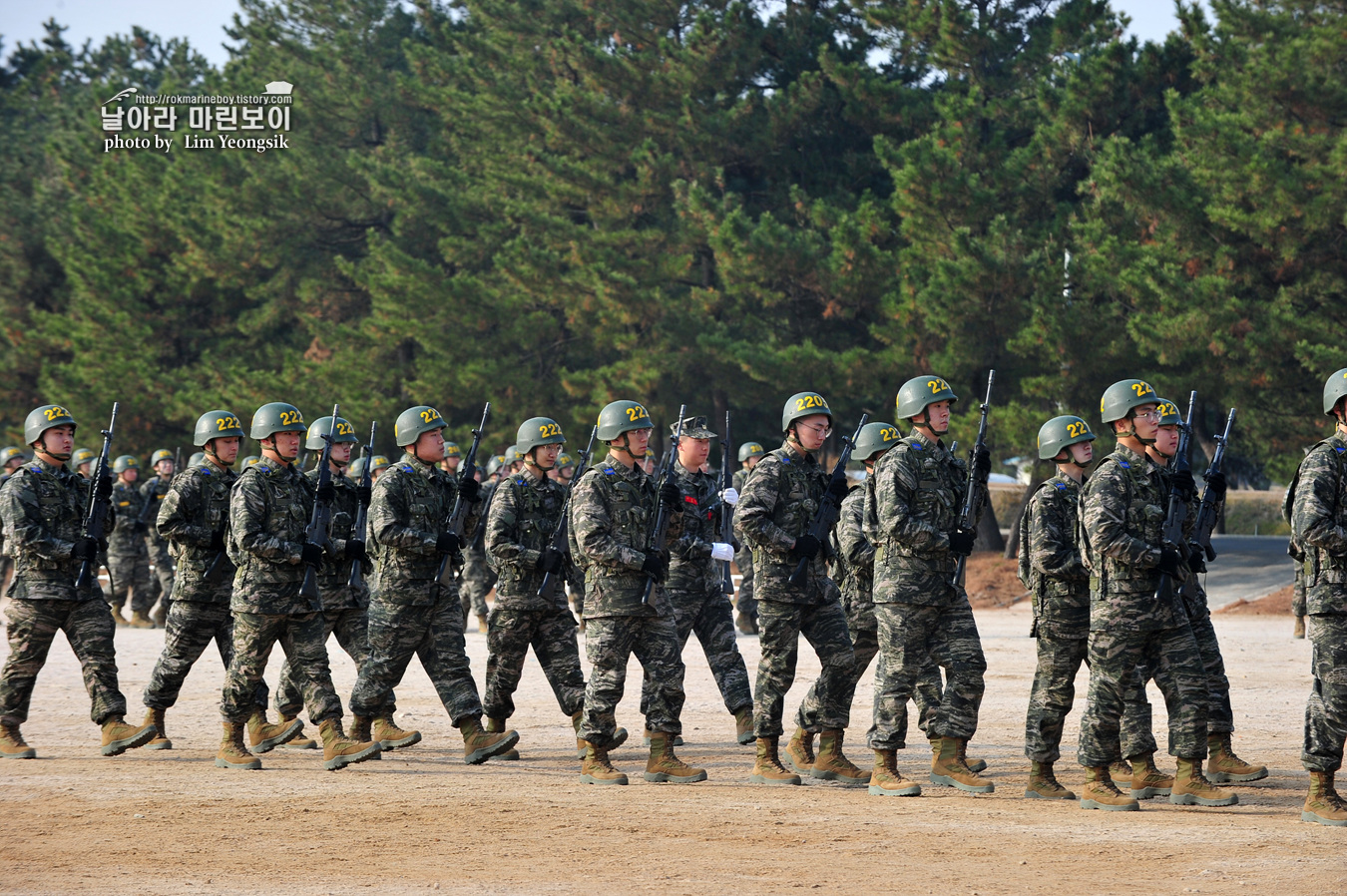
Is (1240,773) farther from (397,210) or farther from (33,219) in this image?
(33,219)

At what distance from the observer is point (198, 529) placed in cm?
973

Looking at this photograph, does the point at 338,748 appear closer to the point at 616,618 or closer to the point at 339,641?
the point at 339,641

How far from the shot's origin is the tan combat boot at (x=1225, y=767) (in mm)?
8438

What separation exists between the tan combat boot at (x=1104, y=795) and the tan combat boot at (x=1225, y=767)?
2.91 ft

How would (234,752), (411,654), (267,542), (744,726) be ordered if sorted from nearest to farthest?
(267,542)
(234,752)
(411,654)
(744,726)

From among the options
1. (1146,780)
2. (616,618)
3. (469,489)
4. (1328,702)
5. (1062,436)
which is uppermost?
(1062,436)

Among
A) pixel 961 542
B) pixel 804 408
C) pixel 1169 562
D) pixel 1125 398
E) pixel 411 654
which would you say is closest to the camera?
pixel 1169 562

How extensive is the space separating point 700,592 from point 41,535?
4.49 metres

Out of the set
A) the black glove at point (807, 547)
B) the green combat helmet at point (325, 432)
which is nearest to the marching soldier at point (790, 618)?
the black glove at point (807, 547)

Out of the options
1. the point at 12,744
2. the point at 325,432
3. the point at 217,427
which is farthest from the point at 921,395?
the point at 12,744

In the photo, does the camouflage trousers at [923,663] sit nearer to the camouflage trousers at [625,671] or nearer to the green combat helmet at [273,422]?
the camouflage trousers at [625,671]

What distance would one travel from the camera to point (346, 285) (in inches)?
1396

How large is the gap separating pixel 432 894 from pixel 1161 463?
4.66 meters

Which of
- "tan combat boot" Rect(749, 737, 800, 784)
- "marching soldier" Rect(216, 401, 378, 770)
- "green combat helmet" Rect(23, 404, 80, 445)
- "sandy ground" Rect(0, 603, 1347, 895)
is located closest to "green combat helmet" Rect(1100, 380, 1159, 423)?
"sandy ground" Rect(0, 603, 1347, 895)
